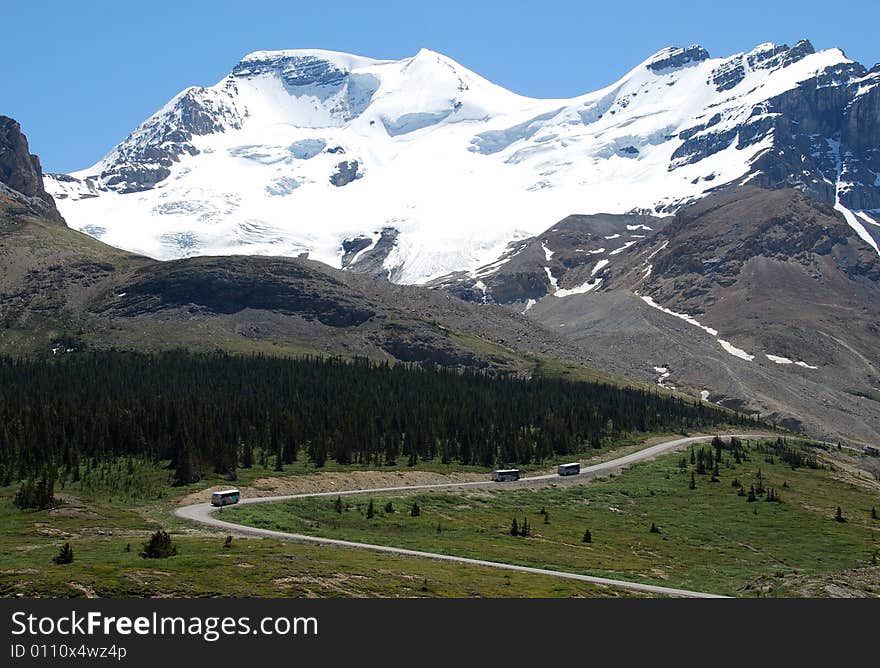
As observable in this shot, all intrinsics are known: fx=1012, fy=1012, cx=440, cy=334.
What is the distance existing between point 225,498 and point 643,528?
45.4 m

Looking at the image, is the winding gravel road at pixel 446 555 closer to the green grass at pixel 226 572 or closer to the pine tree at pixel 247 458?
the green grass at pixel 226 572

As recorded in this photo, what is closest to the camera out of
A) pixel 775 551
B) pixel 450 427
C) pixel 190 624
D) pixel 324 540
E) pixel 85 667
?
pixel 85 667

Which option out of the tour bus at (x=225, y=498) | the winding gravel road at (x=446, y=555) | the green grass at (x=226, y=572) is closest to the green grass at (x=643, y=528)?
the winding gravel road at (x=446, y=555)

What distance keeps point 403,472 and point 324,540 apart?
5821 cm

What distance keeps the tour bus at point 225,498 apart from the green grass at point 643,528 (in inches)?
144

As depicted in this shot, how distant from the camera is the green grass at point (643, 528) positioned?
3209 inches

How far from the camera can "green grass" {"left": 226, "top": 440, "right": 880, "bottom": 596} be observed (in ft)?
267

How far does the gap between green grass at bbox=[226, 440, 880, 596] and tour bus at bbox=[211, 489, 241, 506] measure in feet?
12.0

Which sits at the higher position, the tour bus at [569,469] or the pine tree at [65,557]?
the tour bus at [569,469]

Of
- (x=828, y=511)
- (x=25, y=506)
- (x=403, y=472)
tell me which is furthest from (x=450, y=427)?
(x=25, y=506)

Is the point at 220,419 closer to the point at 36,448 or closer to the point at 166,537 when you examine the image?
the point at 36,448

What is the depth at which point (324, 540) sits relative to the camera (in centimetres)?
8250

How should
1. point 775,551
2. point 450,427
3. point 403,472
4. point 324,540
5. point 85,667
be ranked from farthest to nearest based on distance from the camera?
point 450,427 < point 403,472 < point 775,551 < point 324,540 < point 85,667

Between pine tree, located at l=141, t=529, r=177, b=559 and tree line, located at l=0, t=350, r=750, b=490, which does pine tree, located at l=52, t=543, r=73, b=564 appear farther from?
tree line, located at l=0, t=350, r=750, b=490
